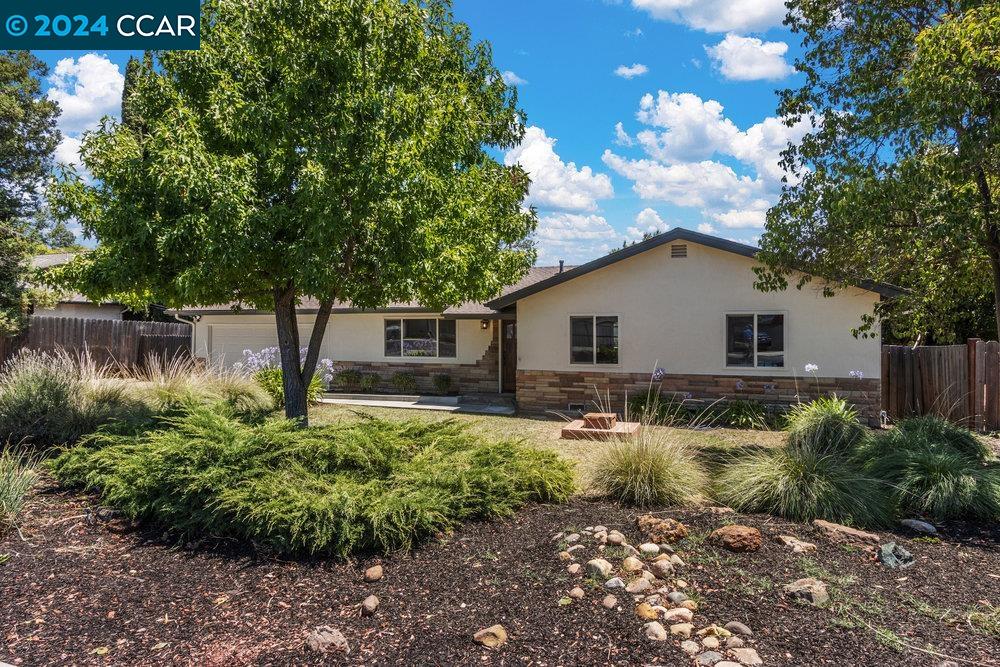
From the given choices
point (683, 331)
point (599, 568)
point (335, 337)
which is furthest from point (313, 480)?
point (335, 337)

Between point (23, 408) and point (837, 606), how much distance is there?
9.28 m

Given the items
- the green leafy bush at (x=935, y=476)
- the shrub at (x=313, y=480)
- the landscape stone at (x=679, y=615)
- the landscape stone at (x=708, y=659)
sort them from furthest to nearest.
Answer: the green leafy bush at (x=935, y=476)
the shrub at (x=313, y=480)
the landscape stone at (x=679, y=615)
the landscape stone at (x=708, y=659)

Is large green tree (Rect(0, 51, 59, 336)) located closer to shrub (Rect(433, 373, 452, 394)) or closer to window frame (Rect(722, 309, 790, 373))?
shrub (Rect(433, 373, 452, 394))

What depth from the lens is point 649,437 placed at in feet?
20.9

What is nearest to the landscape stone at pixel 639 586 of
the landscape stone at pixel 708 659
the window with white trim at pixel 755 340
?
the landscape stone at pixel 708 659

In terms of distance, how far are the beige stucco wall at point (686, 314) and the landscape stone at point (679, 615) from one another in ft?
32.7

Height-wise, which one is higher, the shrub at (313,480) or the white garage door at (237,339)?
the white garage door at (237,339)

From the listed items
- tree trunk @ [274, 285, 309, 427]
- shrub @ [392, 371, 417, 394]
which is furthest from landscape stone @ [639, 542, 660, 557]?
shrub @ [392, 371, 417, 394]

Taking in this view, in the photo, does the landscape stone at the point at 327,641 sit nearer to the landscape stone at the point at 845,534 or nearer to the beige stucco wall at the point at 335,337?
the landscape stone at the point at 845,534

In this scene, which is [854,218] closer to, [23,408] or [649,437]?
[649,437]

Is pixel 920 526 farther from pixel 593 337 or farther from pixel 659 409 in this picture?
pixel 593 337

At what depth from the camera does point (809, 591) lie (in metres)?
3.90

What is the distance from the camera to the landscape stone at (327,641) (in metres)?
3.47

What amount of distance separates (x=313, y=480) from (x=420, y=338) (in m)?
12.9
